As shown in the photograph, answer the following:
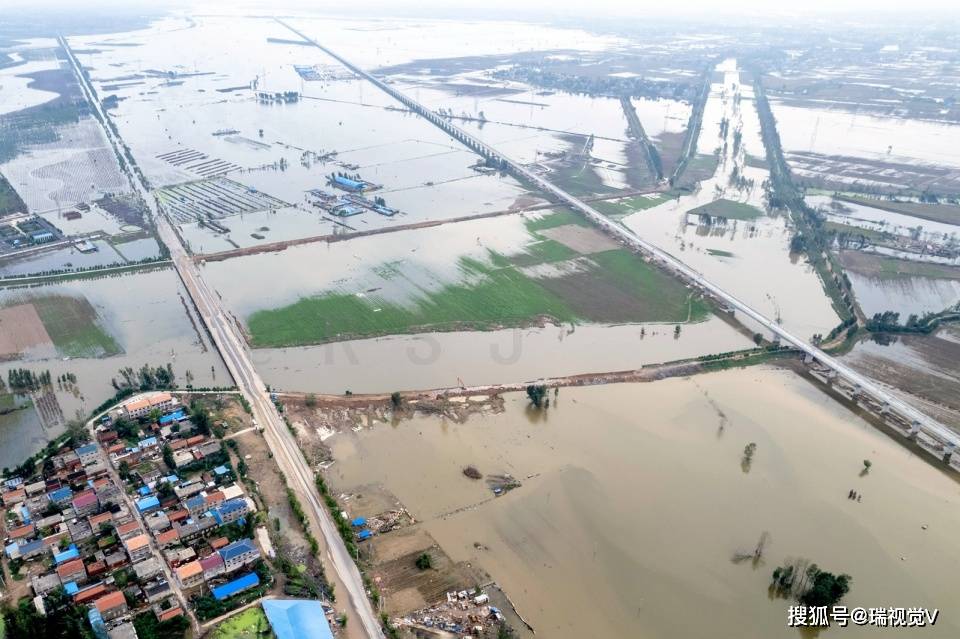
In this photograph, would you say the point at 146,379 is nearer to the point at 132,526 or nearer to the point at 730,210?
the point at 132,526

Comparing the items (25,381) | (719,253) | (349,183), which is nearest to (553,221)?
(719,253)

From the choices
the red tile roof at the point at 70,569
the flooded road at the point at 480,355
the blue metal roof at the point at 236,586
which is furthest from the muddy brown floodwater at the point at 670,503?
the red tile roof at the point at 70,569

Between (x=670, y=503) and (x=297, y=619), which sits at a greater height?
(x=297, y=619)

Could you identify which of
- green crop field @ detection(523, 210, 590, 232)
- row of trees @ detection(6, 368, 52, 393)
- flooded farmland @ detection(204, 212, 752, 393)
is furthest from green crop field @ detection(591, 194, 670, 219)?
row of trees @ detection(6, 368, 52, 393)

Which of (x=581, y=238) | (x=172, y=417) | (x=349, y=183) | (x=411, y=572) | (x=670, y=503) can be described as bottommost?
(x=411, y=572)

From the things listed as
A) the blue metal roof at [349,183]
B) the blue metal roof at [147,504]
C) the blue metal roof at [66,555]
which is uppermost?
the blue metal roof at [349,183]

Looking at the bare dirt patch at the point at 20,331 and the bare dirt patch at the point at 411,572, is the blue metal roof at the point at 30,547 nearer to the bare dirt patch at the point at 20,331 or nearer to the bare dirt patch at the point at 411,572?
the bare dirt patch at the point at 411,572

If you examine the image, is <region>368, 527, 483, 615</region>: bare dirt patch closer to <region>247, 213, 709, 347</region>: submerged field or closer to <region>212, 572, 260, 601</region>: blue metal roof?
<region>212, 572, 260, 601</region>: blue metal roof

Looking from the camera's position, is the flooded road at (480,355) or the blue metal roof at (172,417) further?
the flooded road at (480,355)
